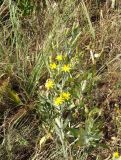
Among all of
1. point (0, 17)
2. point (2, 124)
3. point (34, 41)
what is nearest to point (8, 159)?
point (2, 124)

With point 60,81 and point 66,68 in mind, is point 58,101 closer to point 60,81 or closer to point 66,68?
point 66,68

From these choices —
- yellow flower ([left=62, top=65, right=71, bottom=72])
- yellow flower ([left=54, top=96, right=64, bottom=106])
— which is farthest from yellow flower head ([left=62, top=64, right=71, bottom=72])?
yellow flower ([left=54, top=96, right=64, bottom=106])

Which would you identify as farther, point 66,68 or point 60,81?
point 60,81

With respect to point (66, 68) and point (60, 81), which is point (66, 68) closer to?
point (66, 68)

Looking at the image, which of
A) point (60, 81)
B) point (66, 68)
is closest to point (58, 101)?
point (66, 68)

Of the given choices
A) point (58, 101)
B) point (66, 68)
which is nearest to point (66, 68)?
point (66, 68)

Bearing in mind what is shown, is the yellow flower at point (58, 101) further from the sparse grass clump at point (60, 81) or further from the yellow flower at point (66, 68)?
the yellow flower at point (66, 68)

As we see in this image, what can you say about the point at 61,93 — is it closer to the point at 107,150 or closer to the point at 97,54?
the point at 107,150

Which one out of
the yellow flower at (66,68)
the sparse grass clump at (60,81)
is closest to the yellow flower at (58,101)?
the sparse grass clump at (60,81)
